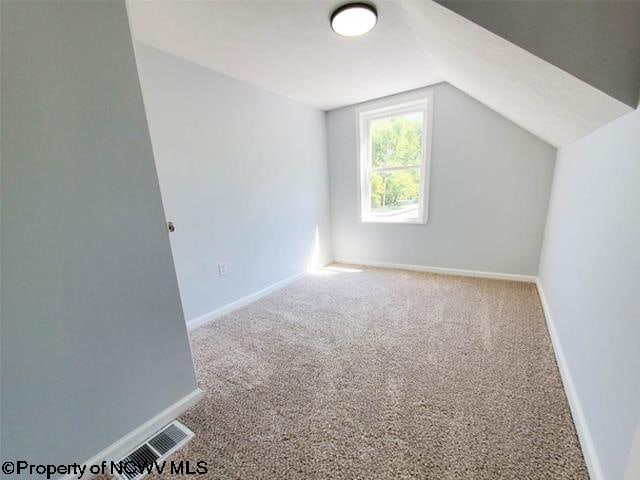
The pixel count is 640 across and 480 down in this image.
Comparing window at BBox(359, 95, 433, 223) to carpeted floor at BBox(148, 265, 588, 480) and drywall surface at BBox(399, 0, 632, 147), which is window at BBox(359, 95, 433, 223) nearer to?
drywall surface at BBox(399, 0, 632, 147)

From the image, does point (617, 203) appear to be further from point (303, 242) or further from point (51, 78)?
point (303, 242)

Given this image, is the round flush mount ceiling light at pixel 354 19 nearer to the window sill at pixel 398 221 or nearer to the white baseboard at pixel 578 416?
the window sill at pixel 398 221

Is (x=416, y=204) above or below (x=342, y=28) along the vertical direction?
below

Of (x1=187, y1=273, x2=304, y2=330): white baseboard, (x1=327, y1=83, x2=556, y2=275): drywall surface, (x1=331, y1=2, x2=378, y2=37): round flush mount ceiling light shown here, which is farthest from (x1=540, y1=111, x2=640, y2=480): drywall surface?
(x1=187, y1=273, x2=304, y2=330): white baseboard

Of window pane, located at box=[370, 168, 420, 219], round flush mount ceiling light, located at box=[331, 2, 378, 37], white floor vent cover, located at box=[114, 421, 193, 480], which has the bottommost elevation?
white floor vent cover, located at box=[114, 421, 193, 480]

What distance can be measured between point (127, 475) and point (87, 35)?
1726 mm

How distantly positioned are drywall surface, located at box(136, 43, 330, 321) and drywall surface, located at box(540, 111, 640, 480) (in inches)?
97.7

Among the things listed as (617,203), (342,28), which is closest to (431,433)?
(617,203)

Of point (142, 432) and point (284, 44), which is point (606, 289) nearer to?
point (142, 432)

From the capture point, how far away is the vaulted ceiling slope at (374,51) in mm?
1165

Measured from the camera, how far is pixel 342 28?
5.31ft

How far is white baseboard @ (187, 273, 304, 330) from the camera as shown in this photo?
2247 mm

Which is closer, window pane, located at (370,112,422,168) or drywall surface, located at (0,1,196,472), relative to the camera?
drywall surface, located at (0,1,196,472)

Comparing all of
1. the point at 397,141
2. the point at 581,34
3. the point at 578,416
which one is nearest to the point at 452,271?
the point at 397,141
